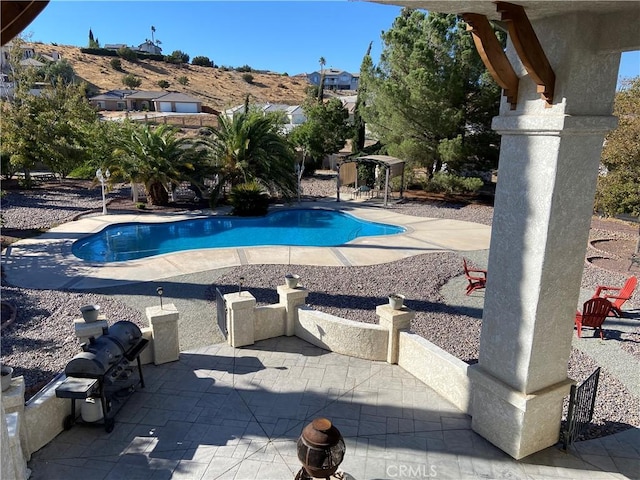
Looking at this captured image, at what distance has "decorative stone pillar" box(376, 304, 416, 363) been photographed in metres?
6.52

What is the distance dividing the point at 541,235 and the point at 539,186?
0.48 m

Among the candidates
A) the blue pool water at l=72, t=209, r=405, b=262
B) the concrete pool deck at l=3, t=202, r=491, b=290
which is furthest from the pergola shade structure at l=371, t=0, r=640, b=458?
the blue pool water at l=72, t=209, r=405, b=262

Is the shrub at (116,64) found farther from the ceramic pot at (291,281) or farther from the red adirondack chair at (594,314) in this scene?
the red adirondack chair at (594,314)

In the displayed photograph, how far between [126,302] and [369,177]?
1855cm

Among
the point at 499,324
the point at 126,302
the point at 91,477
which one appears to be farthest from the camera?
the point at 126,302

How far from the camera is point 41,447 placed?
4.93m

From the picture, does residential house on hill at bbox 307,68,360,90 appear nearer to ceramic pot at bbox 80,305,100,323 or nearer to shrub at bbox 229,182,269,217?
shrub at bbox 229,182,269,217

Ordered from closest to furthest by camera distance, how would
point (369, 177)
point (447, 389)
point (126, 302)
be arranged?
point (447, 389), point (126, 302), point (369, 177)

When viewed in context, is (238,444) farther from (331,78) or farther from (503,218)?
(331,78)

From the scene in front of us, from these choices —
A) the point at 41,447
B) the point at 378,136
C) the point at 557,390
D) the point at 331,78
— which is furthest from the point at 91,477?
the point at 331,78

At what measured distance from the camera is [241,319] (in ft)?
23.4

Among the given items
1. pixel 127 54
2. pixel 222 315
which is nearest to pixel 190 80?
pixel 127 54

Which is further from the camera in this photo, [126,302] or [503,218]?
[126,302]

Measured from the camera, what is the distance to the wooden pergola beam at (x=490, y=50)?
13.0ft
